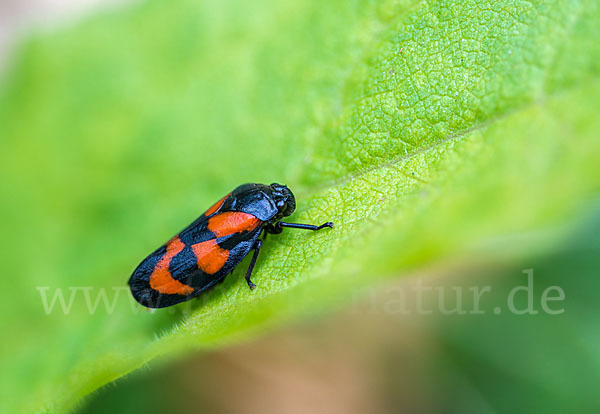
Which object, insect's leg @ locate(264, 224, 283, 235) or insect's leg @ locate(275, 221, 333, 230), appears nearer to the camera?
insect's leg @ locate(275, 221, 333, 230)

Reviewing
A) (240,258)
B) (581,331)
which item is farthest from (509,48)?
(581,331)

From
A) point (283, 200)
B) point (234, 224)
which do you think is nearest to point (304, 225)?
point (283, 200)

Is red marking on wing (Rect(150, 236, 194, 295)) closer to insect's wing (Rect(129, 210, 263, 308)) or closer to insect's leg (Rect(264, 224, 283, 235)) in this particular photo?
insect's wing (Rect(129, 210, 263, 308))

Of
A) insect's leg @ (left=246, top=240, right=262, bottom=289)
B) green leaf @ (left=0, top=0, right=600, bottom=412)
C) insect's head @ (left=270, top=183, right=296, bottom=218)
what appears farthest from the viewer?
insect's head @ (left=270, top=183, right=296, bottom=218)

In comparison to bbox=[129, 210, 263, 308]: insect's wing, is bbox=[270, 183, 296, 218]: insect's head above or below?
above

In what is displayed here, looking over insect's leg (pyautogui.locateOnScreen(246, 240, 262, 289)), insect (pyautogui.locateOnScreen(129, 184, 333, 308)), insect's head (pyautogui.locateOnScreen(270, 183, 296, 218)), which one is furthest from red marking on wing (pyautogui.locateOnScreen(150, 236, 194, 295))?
insect's head (pyautogui.locateOnScreen(270, 183, 296, 218))

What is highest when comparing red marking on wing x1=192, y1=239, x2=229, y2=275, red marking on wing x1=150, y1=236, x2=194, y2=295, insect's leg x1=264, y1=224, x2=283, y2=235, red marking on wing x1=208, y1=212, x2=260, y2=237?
insect's leg x1=264, y1=224, x2=283, y2=235

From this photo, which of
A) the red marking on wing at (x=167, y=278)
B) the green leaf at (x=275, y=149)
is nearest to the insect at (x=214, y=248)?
the red marking on wing at (x=167, y=278)

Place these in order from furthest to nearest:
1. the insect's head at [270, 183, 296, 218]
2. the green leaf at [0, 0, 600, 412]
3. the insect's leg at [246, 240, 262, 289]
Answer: the insect's head at [270, 183, 296, 218] → the insect's leg at [246, 240, 262, 289] → the green leaf at [0, 0, 600, 412]
